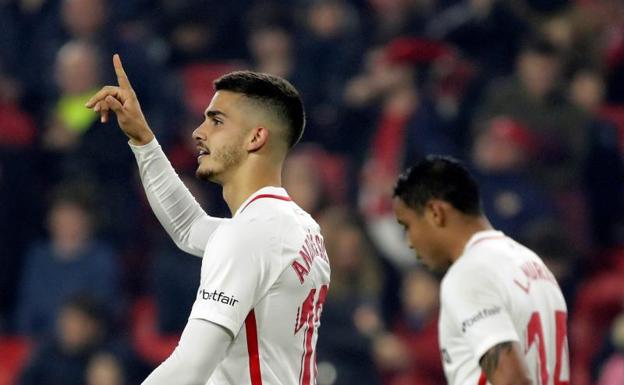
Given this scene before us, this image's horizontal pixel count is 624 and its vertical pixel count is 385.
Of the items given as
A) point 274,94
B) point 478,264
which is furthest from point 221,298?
point 478,264

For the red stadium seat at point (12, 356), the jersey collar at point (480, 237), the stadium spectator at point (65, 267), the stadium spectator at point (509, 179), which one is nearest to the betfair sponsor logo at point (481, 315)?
the jersey collar at point (480, 237)

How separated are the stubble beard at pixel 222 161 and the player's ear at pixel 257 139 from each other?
4 cm

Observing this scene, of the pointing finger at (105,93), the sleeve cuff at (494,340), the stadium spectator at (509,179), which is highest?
the pointing finger at (105,93)

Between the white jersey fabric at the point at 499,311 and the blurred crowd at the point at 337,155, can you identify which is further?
the blurred crowd at the point at 337,155

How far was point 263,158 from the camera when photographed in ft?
13.8

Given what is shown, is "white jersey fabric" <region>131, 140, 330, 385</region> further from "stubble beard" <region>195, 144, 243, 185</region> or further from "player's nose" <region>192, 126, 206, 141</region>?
"player's nose" <region>192, 126, 206, 141</region>

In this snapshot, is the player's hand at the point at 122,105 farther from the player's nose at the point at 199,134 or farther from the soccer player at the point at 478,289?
the soccer player at the point at 478,289

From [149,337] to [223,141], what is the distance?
463 cm

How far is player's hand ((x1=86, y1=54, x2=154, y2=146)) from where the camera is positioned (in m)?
4.29

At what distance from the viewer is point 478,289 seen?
4777mm

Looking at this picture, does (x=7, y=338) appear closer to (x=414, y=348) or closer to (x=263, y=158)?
(x=414, y=348)

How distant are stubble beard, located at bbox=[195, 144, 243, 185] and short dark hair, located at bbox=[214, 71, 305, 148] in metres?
0.18

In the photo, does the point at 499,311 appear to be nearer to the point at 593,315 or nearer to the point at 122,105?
the point at 122,105

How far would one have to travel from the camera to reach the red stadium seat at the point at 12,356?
8711 millimetres
